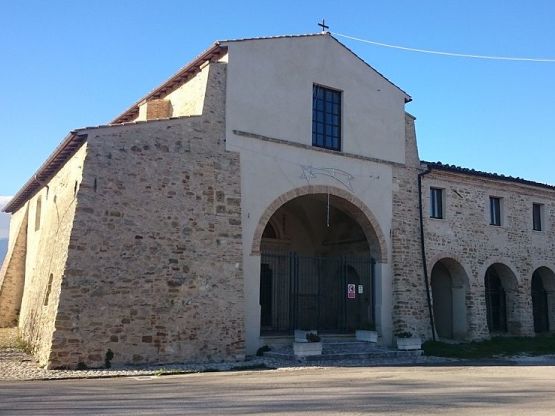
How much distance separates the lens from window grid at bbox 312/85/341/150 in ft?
57.6

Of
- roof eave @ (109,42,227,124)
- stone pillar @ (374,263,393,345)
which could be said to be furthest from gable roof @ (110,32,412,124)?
stone pillar @ (374,263,393,345)

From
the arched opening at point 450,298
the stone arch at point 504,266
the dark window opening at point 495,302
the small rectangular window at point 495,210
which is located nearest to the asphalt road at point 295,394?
the arched opening at point 450,298

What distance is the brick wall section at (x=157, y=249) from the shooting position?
12773 mm

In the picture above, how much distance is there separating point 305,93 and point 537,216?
38.9ft

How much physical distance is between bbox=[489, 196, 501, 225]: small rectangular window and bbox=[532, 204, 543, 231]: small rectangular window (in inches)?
82.8

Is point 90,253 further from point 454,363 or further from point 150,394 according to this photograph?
point 454,363

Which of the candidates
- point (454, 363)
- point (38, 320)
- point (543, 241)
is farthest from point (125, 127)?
point (543, 241)

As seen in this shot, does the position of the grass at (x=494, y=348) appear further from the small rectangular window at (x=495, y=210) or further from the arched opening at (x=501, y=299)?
the small rectangular window at (x=495, y=210)

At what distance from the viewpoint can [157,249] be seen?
542 inches

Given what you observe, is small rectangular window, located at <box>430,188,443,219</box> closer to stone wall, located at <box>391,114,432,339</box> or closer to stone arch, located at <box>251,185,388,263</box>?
stone wall, located at <box>391,114,432,339</box>

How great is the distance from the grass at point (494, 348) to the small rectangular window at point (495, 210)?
169 inches

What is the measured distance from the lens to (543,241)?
22.8 metres

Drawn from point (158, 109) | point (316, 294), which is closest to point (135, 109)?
point (158, 109)

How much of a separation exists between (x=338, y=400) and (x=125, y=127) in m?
8.52
